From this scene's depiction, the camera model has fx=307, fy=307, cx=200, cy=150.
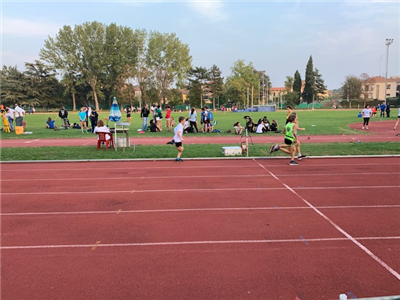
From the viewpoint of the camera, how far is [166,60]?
3127 inches

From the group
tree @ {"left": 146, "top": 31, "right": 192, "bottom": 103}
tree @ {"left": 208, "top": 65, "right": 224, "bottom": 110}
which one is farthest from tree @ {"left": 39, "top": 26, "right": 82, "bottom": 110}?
tree @ {"left": 208, "top": 65, "right": 224, "bottom": 110}

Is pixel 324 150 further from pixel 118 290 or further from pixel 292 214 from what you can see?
pixel 118 290

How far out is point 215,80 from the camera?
3565 inches

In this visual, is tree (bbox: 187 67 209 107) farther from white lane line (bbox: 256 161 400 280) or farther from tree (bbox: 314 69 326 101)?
white lane line (bbox: 256 161 400 280)

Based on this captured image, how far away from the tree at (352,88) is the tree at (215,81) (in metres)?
36.3

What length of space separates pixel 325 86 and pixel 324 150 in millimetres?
96753

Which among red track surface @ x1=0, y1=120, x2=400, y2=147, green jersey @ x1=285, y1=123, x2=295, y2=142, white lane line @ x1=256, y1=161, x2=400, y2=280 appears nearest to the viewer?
white lane line @ x1=256, y1=161, x2=400, y2=280

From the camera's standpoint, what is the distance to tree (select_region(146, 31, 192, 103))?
3081 inches

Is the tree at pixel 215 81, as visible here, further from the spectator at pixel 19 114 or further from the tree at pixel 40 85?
the spectator at pixel 19 114

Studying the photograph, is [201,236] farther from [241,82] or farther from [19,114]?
[241,82]

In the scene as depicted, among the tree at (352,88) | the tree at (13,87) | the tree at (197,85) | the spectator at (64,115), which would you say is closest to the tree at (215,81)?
the tree at (197,85)

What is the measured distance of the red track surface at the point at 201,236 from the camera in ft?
11.5

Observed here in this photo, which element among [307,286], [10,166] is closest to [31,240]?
[307,286]

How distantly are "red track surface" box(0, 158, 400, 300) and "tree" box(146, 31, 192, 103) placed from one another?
74.1m
